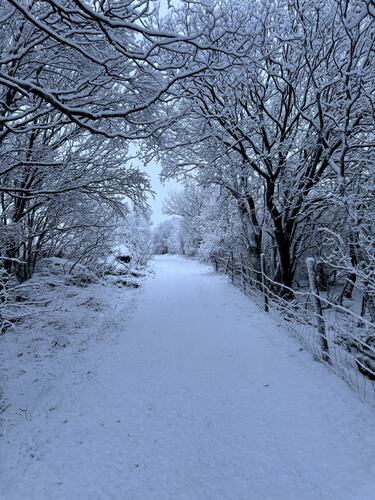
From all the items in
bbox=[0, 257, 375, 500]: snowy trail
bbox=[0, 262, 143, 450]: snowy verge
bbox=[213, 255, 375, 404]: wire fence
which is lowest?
bbox=[0, 262, 143, 450]: snowy verge

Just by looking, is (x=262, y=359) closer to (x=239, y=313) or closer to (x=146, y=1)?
(x=239, y=313)

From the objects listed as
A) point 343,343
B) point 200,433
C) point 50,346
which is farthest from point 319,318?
point 50,346

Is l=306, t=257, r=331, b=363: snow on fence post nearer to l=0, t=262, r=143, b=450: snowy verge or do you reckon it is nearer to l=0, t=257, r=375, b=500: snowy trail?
l=0, t=257, r=375, b=500: snowy trail

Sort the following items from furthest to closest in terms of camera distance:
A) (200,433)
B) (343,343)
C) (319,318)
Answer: (343,343)
(319,318)
(200,433)

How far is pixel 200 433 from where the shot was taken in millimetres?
3203

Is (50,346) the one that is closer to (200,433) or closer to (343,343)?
(200,433)

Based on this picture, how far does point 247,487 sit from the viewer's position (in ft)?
8.14

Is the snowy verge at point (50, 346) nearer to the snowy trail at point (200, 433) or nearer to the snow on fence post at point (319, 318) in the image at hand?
the snowy trail at point (200, 433)

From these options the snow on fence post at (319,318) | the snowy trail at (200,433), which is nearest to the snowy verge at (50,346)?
the snowy trail at (200,433)

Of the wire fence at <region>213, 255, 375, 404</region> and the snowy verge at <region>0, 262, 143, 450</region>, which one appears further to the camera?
the wire fence at <region>213, 255, 375, 404</region>

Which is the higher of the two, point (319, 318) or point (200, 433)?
point (319, 318)

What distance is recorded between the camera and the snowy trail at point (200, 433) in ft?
8.25

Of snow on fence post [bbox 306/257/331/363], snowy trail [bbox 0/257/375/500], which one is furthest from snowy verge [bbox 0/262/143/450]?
snow on fence post [bbox 306/257/331/363]

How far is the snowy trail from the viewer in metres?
2.52
